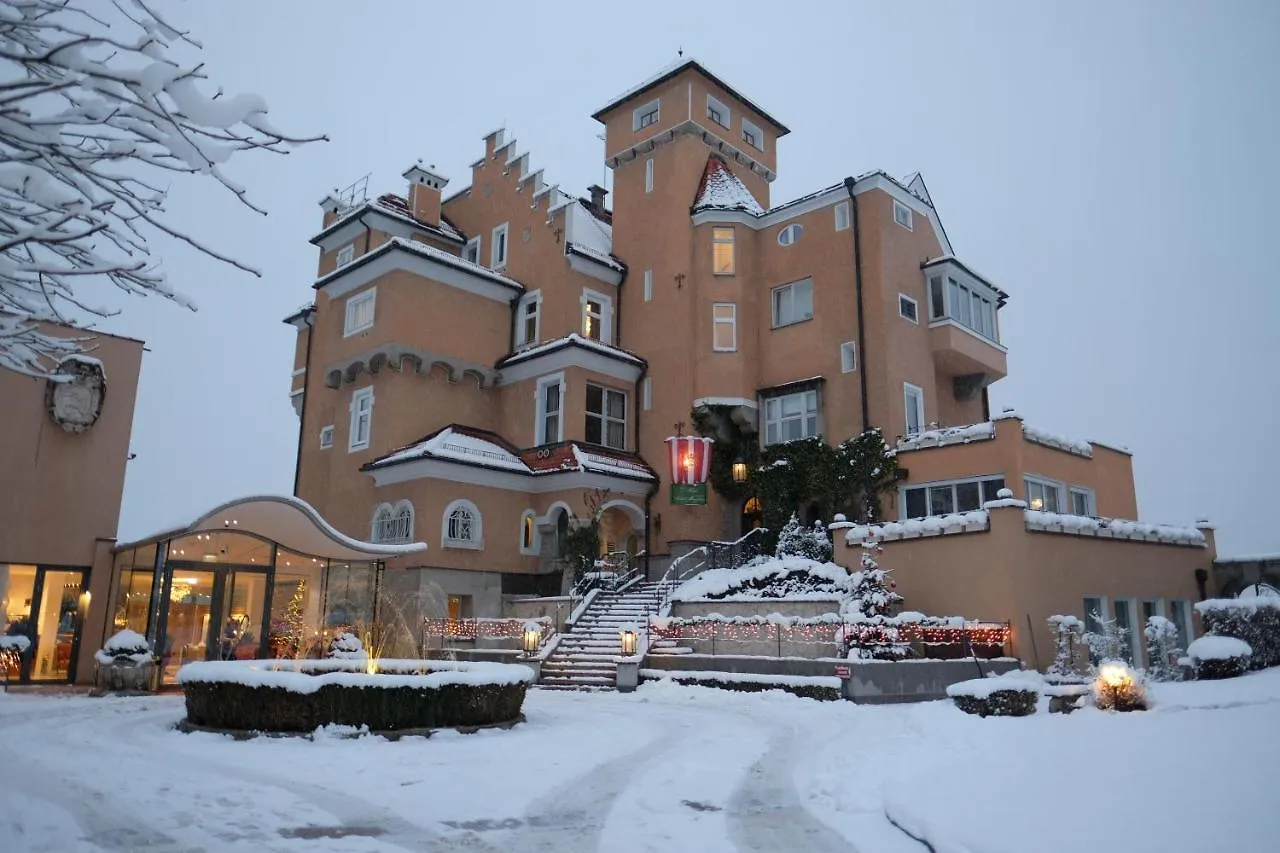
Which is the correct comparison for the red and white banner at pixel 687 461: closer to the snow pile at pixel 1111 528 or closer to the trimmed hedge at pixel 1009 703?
the snow pile at pixel 1111 528

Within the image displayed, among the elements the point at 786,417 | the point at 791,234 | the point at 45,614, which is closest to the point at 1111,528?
the point at 786,417

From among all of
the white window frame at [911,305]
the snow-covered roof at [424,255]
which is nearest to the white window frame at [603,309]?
the snow-covered roof at [424,255]

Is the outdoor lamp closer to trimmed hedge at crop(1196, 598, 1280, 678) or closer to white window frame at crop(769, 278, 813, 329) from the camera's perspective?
white window frame at crop(769, 278, 813, 329)

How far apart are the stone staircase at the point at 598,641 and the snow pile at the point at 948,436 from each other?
8661 mm

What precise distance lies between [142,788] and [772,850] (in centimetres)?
663

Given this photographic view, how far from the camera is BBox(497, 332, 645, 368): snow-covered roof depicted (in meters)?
30.4

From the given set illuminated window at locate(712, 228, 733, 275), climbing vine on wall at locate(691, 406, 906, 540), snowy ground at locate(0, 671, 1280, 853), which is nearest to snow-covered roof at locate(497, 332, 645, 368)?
climbing vine on wall at locate(691, 406, 906, 540)

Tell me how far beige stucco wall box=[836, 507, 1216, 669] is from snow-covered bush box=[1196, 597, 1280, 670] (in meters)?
2.21

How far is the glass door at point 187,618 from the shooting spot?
22.5 meters

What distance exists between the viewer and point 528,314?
112 feet

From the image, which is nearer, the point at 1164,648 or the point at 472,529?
the point at 1164,648

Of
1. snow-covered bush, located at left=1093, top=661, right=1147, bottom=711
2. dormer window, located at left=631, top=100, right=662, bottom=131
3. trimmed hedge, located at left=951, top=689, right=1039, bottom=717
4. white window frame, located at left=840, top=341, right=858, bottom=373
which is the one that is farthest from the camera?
dormer window, located at left=631, top=100, right=662, bottom=131

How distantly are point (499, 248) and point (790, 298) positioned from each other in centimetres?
1194

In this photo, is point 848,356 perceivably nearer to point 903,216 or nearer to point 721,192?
point 903,216
